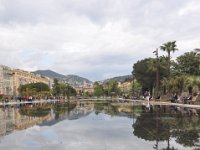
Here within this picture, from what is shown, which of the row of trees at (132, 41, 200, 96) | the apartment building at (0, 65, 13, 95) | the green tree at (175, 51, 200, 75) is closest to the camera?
the row of trees at (132, 41, 200, 96)

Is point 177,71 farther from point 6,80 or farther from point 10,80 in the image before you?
point 10,80

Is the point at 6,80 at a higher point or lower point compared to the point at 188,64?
higher

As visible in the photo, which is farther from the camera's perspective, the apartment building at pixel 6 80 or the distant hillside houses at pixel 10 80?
the distant hillside houses at pixel 10 80

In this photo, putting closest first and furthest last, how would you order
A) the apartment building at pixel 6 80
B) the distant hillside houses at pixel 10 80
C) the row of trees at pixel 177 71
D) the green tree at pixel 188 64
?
1. the row of trees at pixel 177 71
2. the green tree at pixel 188 64
3. the apartment building at pixel 6 80
4. the distant hillside houses at pixel 10 80

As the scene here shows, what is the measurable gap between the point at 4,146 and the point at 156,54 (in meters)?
68.4

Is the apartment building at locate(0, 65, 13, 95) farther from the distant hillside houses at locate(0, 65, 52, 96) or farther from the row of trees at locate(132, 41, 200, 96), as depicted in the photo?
the row of trees at locate(132, 41, 200, 96)

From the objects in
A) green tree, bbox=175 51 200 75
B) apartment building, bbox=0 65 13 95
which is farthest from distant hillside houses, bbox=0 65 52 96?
green tree, bbox=175 51 200 75

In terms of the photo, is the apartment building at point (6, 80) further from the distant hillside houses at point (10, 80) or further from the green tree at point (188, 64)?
the green tree at point (188, 64)

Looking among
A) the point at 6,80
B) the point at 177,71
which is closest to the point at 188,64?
the point at 177,71

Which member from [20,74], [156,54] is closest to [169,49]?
[156,54]

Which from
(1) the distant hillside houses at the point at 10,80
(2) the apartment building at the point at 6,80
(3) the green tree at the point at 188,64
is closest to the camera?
(3) the green tree at the point at 188,64

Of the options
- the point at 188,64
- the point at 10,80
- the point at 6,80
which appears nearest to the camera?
the point at 188,64

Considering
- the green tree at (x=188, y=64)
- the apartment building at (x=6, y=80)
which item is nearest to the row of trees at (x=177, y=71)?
the green tree at (x=188, y=64)

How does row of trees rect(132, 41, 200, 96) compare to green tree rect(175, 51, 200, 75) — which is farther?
green tree rect(175, 51, 200, 75)
